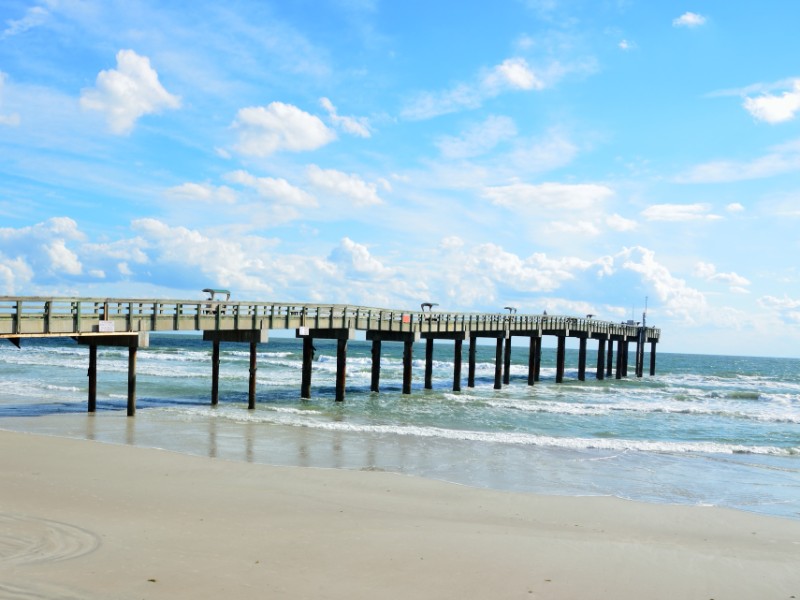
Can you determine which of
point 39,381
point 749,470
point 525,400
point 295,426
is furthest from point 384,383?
point 749,470

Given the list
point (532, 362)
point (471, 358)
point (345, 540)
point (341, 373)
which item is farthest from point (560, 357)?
point (345, 540)

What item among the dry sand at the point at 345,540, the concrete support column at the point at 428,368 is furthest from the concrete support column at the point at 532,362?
the dry sand at the point at 345,540

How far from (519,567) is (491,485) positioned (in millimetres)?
5745

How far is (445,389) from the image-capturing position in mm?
42312

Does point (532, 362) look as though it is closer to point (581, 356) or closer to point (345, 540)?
point (581, 356)

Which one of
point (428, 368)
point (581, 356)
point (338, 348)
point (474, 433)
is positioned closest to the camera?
point (474, 433)

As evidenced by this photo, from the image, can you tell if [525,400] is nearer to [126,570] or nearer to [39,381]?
[39,381]

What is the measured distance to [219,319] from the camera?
25.7m

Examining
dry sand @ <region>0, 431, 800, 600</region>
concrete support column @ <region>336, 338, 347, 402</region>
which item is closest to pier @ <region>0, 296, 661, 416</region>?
concrete support column @ <region>336, 338, 347, 402</region>

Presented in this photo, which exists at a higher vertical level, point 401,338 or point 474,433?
point 401,338

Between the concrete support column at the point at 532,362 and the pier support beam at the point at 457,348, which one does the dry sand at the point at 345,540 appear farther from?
the concrete support column at the point at 532,362

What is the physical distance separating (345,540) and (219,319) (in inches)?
684

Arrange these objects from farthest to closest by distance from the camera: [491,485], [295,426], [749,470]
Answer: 1. [295,426]
2. [749,470]
3. [491,485]

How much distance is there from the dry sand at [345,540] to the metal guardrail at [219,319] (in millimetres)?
5741
